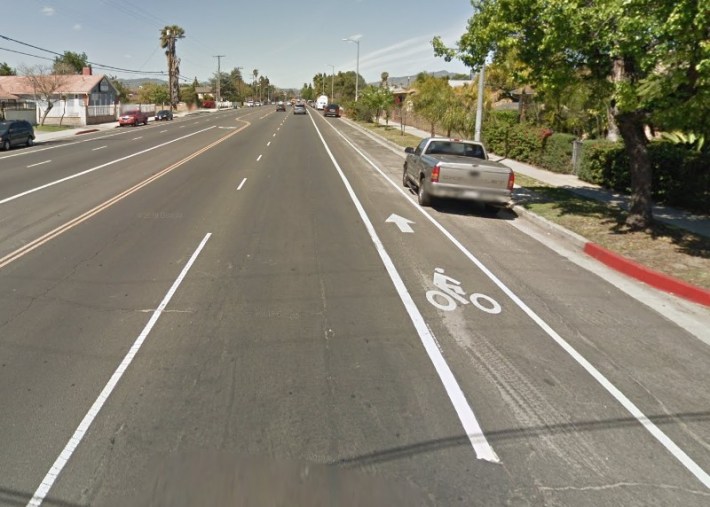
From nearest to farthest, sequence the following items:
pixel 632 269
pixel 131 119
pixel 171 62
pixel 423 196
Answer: pixel 632 269
pixel 423 196
pixel 131 119
pixel 171 62

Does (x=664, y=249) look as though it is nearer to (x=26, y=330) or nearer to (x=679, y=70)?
(x=679, y=70)

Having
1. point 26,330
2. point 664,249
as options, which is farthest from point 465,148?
point 26,330

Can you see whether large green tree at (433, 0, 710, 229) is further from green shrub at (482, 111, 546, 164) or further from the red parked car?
the red parked car

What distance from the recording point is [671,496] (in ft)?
9.93

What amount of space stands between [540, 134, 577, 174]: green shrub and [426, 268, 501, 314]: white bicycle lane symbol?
13325 millimetres

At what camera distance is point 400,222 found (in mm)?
10320

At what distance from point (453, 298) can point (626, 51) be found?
4.89 m

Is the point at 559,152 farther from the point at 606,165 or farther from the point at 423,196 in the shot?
the point at 423,196

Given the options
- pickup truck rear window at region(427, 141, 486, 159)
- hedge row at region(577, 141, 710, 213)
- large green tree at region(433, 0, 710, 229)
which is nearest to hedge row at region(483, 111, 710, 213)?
hedge row at region(577, 141, 710, 213)

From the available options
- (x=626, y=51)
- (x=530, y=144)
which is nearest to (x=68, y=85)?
(x=530, y=144)

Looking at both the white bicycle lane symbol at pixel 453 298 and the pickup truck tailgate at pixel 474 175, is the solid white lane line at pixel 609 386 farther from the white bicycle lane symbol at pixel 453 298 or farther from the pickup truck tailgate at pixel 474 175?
the pickup truck tailgate at pixel 474 175

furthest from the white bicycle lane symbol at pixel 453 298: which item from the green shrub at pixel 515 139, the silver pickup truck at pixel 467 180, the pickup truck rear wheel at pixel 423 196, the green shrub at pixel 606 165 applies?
the green shrub at pixel 515 139

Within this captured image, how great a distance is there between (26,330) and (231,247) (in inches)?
134

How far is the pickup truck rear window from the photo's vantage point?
13.0m
